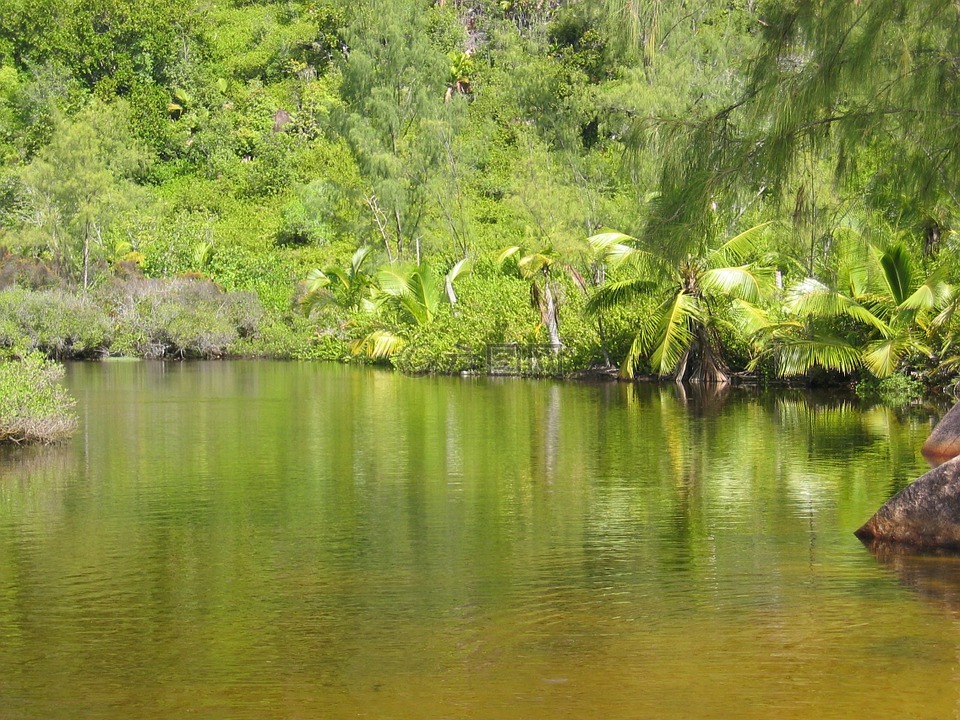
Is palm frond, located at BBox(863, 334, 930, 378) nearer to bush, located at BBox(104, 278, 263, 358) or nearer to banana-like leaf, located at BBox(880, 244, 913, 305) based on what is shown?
banana-like leaf, located at BBox(880, 244, 913, 305)

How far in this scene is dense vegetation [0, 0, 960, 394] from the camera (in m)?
11.7

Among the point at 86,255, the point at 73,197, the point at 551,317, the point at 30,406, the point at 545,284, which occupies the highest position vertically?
the point at 73,197

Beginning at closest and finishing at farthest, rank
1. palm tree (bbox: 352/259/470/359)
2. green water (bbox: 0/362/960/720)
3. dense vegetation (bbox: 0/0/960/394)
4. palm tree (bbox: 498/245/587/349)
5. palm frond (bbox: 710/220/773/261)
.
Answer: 1. green water (bbox: 0/362/960/720)
2. dense vegetation (bbox: 0/0/960/394)
3. palm frond (bbox: 710/220/773/261)
4. palm tree (bbox: 498/245/587/349)
5. palm tree (bbox: 352/259/470/359)

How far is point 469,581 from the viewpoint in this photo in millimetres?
9508

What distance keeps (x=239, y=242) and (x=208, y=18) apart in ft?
59.6

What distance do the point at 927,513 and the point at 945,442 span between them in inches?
228

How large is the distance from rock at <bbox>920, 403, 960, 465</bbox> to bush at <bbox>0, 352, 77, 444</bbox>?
37.2ft

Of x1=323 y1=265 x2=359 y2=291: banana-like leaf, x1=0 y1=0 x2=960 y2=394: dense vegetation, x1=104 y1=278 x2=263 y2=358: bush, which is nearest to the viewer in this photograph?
x1=0 y1=0 x2=960 y2=394: dense vegetation

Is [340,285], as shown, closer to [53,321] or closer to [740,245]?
[53,321]

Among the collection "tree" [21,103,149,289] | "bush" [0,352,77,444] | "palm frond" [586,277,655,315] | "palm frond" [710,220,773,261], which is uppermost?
"tree" [21,103,149,289]

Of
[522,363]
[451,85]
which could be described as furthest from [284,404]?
[451,85]

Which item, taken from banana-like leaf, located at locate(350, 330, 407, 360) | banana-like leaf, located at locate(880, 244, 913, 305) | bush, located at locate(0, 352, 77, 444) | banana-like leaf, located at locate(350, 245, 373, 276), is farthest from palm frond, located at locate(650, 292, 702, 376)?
banana-like leaf, located at locate(350, 245, 373, 276)

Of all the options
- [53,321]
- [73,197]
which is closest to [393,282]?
[53,321]

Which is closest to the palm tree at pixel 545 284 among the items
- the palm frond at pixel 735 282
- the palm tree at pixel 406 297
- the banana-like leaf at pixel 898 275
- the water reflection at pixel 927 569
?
the palm tree at pixel 406 297
